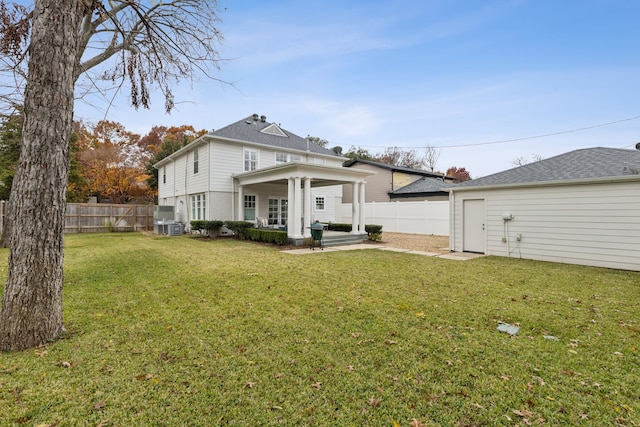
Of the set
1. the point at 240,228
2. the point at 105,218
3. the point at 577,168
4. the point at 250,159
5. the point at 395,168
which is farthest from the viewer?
the point at 395,168

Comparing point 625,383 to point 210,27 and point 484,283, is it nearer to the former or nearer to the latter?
point 484,283

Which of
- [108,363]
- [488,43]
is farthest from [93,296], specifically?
[488,43]

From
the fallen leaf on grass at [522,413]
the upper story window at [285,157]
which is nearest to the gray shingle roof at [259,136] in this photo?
the upper story window at [285,157]

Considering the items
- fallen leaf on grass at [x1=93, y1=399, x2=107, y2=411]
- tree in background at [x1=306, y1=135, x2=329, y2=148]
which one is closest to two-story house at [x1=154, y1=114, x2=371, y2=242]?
fallen leaf on grass at [x1=93, y1=399, x2=107, y2=411]

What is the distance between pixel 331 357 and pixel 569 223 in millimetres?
9117

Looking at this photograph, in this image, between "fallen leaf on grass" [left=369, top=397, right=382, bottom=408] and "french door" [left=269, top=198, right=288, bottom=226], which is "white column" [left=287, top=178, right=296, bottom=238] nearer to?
"french door" [left=269, top=198, right=288, bottom=226]

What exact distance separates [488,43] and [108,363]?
14.7 metres

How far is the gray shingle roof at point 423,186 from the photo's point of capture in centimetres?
2088

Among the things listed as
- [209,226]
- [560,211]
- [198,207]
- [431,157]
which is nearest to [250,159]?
[198,207]

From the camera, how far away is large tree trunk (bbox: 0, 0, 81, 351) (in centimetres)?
304

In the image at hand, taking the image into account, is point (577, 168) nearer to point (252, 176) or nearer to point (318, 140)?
point (252, 176)

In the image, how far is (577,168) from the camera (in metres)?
8.89

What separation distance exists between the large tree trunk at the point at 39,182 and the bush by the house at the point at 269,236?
8.88 metres

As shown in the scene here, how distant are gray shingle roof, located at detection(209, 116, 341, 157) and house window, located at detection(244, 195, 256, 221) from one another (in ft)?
10.5
